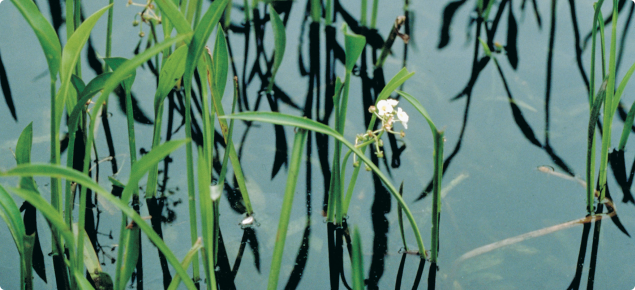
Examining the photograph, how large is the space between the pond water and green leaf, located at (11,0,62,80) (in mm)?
455

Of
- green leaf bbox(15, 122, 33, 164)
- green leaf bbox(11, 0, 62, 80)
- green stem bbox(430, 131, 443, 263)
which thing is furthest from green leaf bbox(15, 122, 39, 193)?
green stem bbox(430, 131, 443, 263)

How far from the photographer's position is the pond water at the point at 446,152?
100 cm

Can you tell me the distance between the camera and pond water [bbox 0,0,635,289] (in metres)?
1.00

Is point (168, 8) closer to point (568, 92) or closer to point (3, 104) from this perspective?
point (3, 104)

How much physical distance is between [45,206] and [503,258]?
836 mm

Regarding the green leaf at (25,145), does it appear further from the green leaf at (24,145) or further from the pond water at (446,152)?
the pond water at (446,152)

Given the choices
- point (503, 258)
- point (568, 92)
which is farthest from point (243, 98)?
point (568, 92)

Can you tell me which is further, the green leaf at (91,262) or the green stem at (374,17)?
the green stem at (374,17)

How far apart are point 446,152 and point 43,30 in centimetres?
92

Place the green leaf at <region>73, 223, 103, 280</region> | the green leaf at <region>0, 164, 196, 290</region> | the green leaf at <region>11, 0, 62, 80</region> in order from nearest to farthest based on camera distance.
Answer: the green leaf at <region>0, 164, 196, 290</region>
the green leaf at <region>11, 0, 62, 80</region>
the green leaf at <region>73, 223, 103, 280</region>

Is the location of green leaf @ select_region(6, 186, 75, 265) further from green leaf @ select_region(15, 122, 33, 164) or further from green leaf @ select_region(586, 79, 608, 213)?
green leaf @ select_region(586, 79, 608, 213)

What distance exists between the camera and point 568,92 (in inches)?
56.1

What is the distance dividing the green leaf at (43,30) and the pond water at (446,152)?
45 centimetres

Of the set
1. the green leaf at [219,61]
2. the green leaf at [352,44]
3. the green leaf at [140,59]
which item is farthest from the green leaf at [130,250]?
the green leaf at [352,44]
